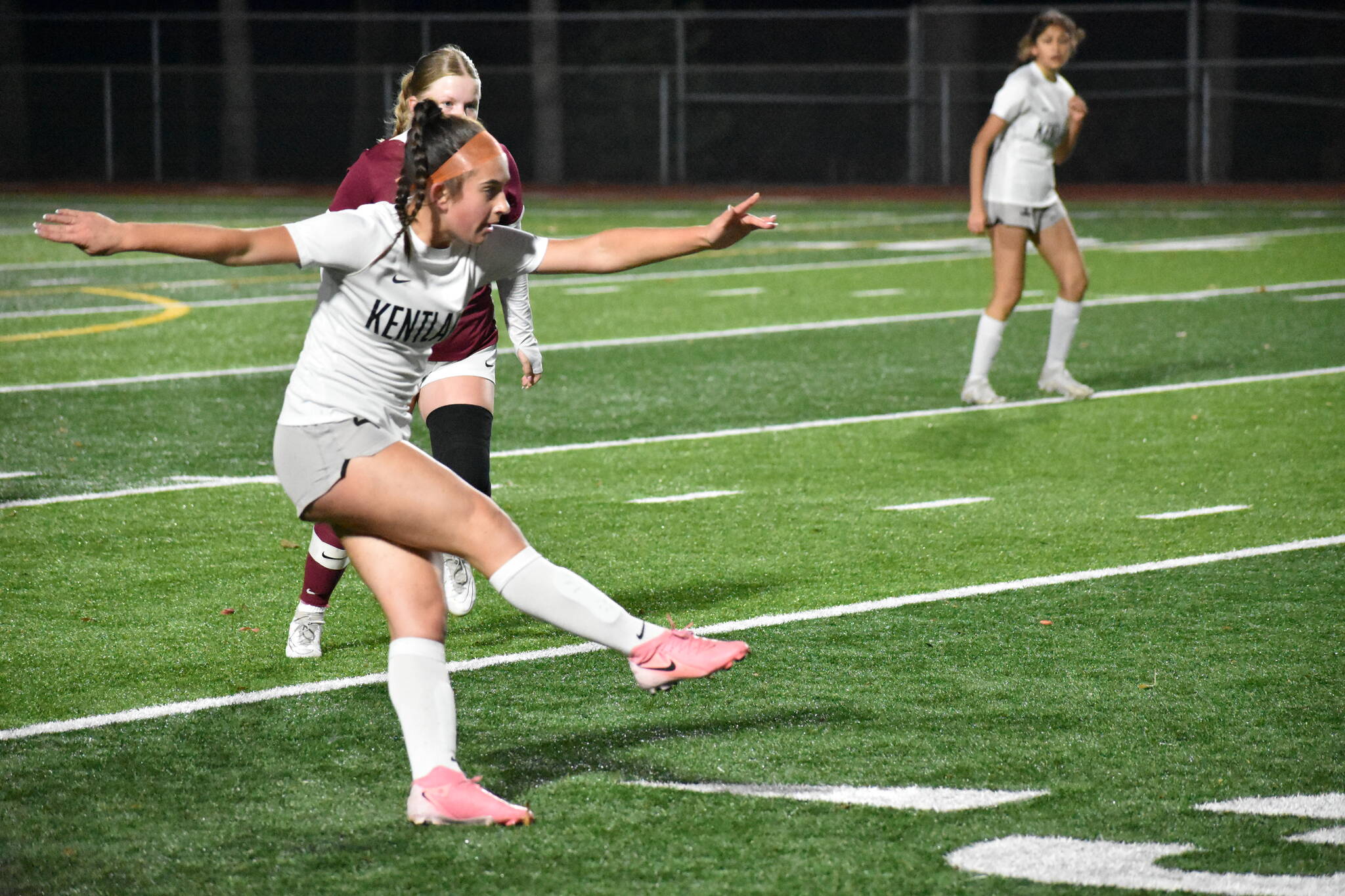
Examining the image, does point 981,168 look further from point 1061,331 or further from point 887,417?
point 887,417

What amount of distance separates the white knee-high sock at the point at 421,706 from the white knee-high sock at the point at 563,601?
0.77ft

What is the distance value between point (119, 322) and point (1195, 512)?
32.8 feet

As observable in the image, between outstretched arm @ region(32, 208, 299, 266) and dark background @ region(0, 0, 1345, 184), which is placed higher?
dark background @ region(0, 0, 1345, 184)

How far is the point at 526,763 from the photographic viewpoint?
4.95 metres

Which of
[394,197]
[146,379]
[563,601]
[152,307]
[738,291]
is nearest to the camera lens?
[563,601]

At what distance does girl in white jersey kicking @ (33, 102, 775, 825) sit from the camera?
14.4 feet

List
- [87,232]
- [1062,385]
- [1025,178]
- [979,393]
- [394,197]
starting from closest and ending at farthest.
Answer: [87,232] < [394,197] < [1025,178] < [979,393] < [1062,385]

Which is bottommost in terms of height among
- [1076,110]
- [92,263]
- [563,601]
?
[92,263]

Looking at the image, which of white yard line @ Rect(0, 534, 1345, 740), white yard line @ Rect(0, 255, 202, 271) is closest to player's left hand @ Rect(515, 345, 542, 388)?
white yard line @ Rect(0, 534, 1345, 740)

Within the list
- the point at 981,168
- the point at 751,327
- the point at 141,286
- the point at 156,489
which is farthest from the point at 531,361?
the point at 141,286

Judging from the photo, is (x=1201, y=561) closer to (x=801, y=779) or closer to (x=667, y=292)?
(x=801, y=779)

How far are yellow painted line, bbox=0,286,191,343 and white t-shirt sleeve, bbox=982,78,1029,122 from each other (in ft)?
23.7

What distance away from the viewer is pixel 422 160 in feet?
14.5

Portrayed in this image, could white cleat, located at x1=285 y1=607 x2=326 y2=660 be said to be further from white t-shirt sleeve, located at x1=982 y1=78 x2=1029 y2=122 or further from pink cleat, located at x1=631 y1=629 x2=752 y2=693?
white t-shirt sleeve, located at x1=982 y1=78 x2=1029 y2=122
